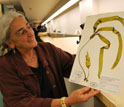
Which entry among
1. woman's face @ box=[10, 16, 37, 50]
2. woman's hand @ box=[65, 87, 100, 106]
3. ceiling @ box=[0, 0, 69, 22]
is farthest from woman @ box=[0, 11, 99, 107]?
ceiling @ box=[0, 0, 69, 22]

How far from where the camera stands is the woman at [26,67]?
76cm

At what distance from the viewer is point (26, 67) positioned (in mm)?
860

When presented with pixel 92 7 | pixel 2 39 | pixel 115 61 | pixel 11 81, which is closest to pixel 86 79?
pixel 115 61

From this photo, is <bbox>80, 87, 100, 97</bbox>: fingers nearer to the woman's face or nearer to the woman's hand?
the woman's hand

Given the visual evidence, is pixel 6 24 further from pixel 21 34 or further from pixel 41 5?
pixel 41 5

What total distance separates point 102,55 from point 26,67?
505 millimetres

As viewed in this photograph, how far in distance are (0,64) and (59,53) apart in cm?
40

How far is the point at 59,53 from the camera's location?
1.00 m

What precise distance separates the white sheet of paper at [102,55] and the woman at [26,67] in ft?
0.84

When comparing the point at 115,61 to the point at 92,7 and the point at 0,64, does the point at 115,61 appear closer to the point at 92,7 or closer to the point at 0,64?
the point at 0,64

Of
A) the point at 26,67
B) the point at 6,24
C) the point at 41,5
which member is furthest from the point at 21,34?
the point at 41,5

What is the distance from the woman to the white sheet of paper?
0.26 m

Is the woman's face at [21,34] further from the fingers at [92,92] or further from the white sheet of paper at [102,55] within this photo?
the fingers at [92,92]

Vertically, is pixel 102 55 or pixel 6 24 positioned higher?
pixel 6 24
